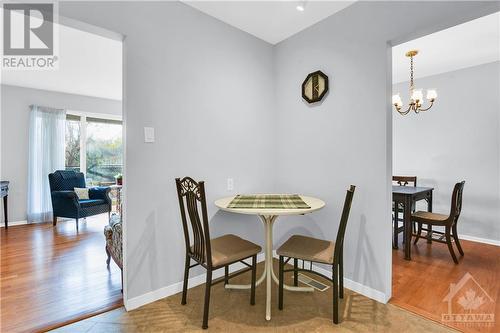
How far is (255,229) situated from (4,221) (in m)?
4.69

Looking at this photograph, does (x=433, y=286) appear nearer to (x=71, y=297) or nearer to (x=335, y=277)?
(x=335, y=277)

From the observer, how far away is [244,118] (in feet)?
8.66

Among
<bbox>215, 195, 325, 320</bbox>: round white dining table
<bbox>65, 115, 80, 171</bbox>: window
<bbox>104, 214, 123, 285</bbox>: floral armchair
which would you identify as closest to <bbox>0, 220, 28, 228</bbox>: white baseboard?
<bbox>65, 115, 80, 171</bbox>: window

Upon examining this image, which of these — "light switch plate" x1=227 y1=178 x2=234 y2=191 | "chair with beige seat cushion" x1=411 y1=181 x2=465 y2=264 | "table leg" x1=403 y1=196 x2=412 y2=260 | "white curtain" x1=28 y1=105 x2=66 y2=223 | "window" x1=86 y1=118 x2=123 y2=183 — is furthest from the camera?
"window" x1=86 y1=118 x2=123 y2=183

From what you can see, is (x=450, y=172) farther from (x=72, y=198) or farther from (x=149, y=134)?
(x=72, y=198)

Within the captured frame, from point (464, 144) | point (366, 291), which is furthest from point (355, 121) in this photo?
point (464, 144)

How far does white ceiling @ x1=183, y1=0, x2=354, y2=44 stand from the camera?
7.08 ft

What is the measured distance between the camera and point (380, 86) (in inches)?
77.7

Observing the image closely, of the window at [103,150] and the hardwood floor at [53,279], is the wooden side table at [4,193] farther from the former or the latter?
the window at [103,150]

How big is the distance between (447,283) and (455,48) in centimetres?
274

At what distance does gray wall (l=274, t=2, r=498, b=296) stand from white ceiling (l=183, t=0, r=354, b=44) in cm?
10

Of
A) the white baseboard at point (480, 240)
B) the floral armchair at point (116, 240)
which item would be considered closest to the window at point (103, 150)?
the floral armchair at point (116, 240)

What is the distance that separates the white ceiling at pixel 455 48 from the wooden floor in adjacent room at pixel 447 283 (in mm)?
2497

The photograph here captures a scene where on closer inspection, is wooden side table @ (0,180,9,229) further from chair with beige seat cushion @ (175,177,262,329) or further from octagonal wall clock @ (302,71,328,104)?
octagonal wall clock @ (302,71,328,104)
